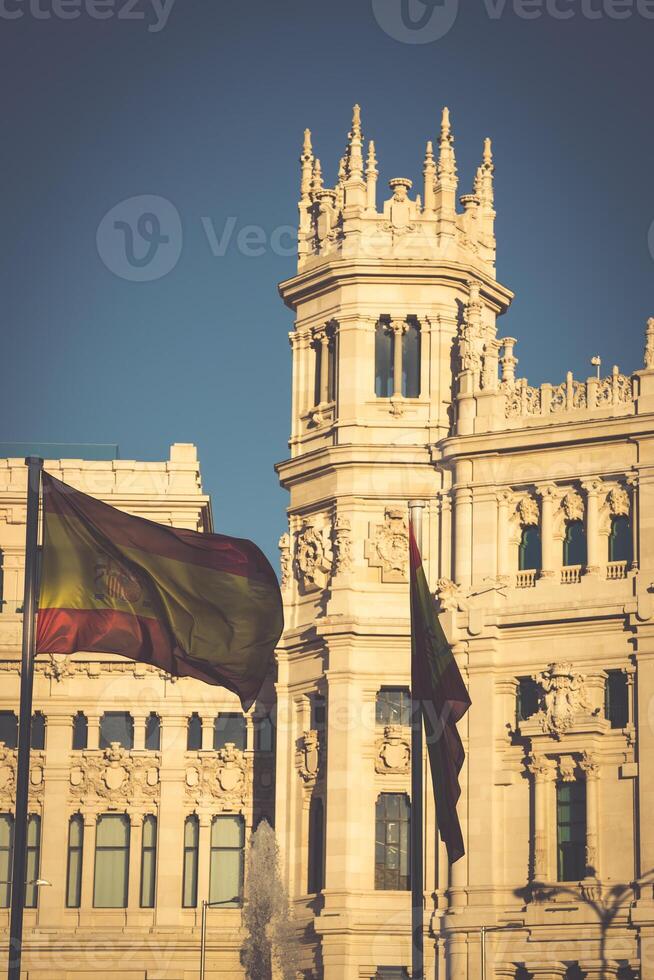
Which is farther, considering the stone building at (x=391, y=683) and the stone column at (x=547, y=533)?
the stone column at (x=547, y=533)

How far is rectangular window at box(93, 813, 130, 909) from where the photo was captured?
6900 cm

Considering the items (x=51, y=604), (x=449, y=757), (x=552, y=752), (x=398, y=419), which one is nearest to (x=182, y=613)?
(x=51, y=604)

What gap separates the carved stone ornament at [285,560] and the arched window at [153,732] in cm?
641

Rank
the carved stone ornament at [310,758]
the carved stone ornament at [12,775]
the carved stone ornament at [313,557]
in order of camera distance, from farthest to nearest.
→ the carved stone ornament at [12,775] → the carved stone ornament at [313,557] → the carved stone ornament at [310,758]

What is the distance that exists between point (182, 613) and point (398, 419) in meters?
36.3

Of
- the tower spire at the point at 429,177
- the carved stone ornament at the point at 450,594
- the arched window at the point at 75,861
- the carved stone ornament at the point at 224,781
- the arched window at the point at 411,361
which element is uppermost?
the tower spire at the point at 429,177

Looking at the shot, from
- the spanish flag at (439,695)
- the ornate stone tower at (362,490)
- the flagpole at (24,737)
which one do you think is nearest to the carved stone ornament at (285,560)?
the ornate stone tower at (362,490)

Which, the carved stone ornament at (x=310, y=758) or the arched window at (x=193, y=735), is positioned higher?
the arched window at (x=193, y=735)

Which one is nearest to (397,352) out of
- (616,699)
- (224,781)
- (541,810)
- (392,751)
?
(392,751)

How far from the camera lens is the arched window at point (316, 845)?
64750mm

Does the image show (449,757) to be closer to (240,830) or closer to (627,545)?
(627,545)

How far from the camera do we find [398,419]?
2643 inches

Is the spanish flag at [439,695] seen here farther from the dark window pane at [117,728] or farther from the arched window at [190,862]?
the dark window pane at [117,728]

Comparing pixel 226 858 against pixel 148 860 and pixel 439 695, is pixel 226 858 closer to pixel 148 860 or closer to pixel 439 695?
pixel 148 860
